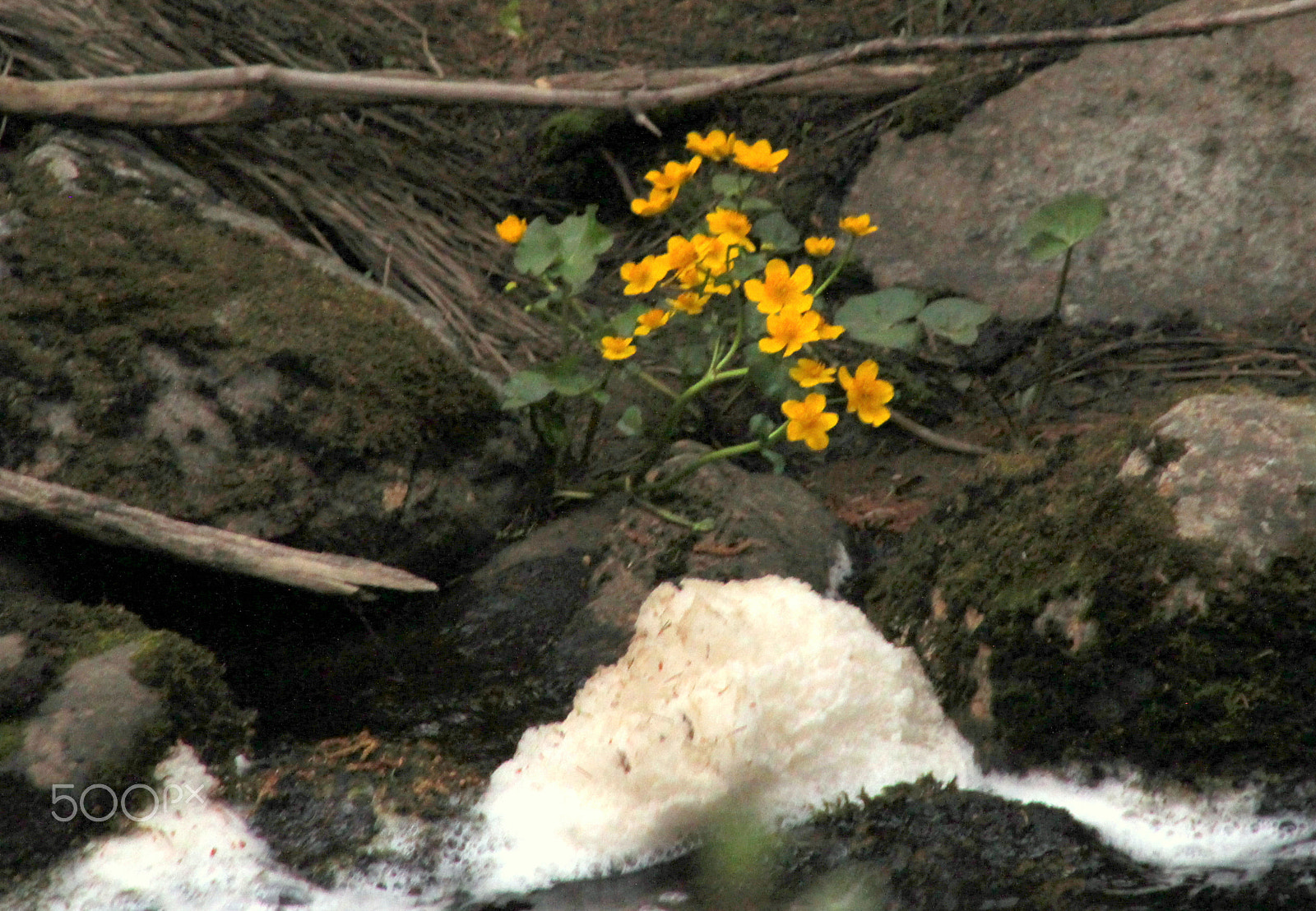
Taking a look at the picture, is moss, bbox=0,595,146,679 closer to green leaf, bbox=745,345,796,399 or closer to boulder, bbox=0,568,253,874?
boulder, bbox=0,568,253,874

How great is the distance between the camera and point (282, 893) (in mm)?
1862

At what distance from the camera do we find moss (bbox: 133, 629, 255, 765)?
80.8 inches

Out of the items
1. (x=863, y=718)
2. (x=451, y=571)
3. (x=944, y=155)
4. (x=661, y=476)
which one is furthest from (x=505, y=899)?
(x=944, y=155)

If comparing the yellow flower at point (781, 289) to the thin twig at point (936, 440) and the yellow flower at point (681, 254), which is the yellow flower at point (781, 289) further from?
the thin twig at point (936, 440)

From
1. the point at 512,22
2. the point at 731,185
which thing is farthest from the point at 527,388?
the point at 512,22

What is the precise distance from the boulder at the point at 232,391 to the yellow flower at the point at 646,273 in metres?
0.46

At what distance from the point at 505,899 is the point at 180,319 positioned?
1.51 m

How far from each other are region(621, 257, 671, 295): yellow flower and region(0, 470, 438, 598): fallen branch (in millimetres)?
785

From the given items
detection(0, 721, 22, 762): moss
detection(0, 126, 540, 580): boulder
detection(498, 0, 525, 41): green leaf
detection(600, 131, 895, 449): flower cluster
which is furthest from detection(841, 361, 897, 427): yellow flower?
detection(498, 0, 525, 41): green leaf

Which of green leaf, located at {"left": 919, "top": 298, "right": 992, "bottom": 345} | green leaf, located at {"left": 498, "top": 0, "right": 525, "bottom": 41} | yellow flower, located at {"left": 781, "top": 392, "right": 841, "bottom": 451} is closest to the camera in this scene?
yellow flower, located at {"left": 781, "top": 392, "right": 841, "bottom": 451}

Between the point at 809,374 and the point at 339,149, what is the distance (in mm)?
2054

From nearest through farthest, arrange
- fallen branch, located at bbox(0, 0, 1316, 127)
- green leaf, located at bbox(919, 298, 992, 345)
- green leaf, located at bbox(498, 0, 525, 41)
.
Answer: green leaf, located at bbox(919, 298, 992, 345) < fallen branch, located at bbox(0, 0, 1316, 127) < green leaf, located at bbox(498, 0, 525, 41)

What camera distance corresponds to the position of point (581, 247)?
9.19ft

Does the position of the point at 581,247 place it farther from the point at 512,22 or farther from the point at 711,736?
the point at 512,22
